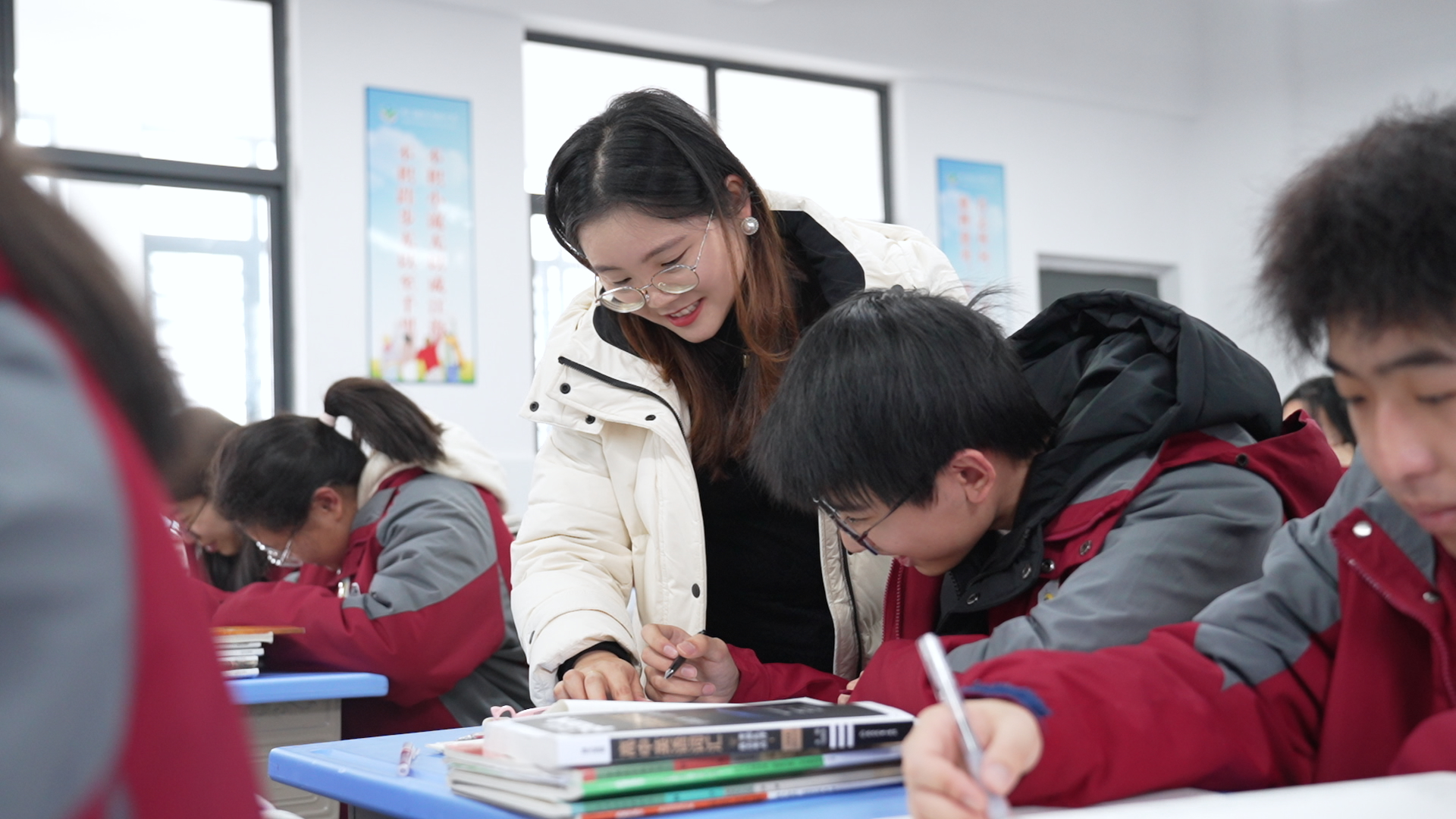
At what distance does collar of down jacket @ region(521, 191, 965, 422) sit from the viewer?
170 centimetres

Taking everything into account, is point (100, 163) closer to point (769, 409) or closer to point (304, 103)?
point (304, 103)

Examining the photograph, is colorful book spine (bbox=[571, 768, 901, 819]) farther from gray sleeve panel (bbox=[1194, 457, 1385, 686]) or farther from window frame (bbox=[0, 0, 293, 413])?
window frame (bbox=[0, 0, 293, 413])

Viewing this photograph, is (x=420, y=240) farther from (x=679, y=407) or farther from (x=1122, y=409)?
(x=1122, y=409)

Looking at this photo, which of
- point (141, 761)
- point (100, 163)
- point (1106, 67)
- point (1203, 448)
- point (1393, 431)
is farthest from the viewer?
point (1106, 67)

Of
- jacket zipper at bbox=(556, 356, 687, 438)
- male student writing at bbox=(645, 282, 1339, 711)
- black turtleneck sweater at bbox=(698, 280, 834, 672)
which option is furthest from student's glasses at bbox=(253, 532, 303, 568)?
male student writing at bbox=(645, 282, 1339, 711)

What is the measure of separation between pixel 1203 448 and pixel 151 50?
14.3ft

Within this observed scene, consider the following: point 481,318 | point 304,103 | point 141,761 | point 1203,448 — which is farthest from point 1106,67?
point 141,761

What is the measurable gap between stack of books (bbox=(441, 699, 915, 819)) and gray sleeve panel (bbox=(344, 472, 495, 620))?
136cm

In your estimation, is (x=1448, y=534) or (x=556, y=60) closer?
(x=1448, y=534)

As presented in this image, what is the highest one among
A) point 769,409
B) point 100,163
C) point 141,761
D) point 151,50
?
point 151,50

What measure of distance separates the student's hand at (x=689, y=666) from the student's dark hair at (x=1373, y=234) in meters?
0.79

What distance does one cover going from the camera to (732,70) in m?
5.73

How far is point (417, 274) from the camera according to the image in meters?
4.77

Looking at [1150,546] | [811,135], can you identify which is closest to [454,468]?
[1150,546]
